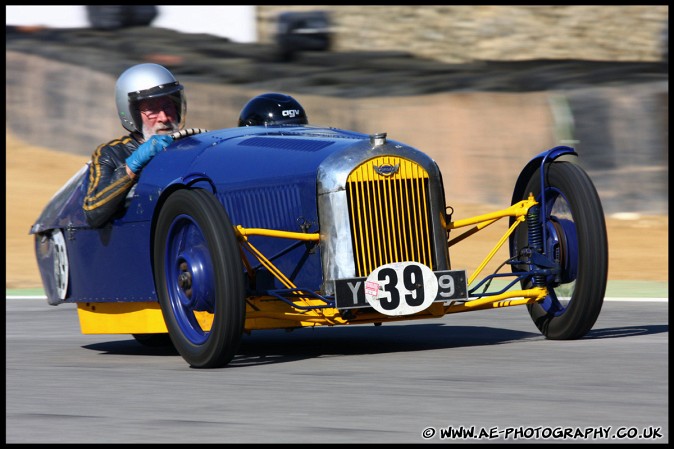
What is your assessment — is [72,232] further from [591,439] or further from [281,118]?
[591,439]

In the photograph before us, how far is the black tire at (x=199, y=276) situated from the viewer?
7.54 m

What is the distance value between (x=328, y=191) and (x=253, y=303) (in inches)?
31.1

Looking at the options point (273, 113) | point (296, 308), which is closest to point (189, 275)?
point (296, 308)

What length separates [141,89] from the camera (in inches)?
371

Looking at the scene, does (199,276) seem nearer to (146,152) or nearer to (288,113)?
(146,152)

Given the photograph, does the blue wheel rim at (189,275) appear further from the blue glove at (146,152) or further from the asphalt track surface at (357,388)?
the blue glove at (146,152)

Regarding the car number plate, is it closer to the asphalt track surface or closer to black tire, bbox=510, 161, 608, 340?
the asphalt track surface

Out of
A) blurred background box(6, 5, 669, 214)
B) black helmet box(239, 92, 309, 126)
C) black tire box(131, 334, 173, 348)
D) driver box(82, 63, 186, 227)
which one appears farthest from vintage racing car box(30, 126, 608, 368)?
blurred background box(6, 5, 669, 214)

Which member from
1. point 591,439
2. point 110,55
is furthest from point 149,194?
point 110,55

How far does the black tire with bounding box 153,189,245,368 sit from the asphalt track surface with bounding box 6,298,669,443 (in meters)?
0.19

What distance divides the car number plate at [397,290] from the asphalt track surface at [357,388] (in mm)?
329

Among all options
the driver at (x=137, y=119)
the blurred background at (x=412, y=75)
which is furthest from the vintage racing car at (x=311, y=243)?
the blurred background at (x=412, y=75)

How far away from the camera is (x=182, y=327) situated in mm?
8125

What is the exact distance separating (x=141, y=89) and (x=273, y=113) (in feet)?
2.93
